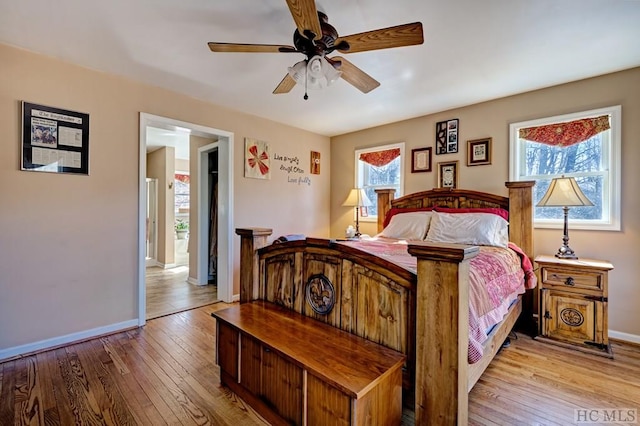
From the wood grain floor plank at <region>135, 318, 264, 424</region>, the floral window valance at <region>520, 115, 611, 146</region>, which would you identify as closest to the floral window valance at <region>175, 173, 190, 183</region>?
the wood grain floor plank at <region>135, 318, 264, 424</region>

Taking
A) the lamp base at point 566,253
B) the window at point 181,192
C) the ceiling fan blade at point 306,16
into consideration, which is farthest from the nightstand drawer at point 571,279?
the window at point 181,192

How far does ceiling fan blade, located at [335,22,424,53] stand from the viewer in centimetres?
164

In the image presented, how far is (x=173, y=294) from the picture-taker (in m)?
4.18

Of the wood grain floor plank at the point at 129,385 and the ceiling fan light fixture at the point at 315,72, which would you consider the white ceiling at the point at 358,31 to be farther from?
the wood grain floor plank at the point at 129,385

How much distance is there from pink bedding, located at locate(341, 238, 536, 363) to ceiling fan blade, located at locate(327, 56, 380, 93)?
137cm

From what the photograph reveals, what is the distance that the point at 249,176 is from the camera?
4.09 m

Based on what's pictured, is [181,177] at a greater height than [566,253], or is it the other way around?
[181,177]

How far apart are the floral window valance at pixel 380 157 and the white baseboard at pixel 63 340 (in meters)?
3.82

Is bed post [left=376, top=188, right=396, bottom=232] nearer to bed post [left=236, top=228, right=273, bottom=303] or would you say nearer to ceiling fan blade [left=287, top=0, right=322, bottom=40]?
bed post [left=236, top=228, right=273, bottom=303]

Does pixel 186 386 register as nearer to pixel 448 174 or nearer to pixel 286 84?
pixel 286 84

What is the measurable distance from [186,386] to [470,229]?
287 cm

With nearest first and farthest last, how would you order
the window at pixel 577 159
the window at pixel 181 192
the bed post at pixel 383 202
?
the window at pixel 577 159
the bed post at pixel 383 202
the window at pixel 181 192

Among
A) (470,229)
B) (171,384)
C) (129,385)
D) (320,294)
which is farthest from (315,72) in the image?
(129,385)

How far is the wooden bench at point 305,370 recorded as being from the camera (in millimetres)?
1299
